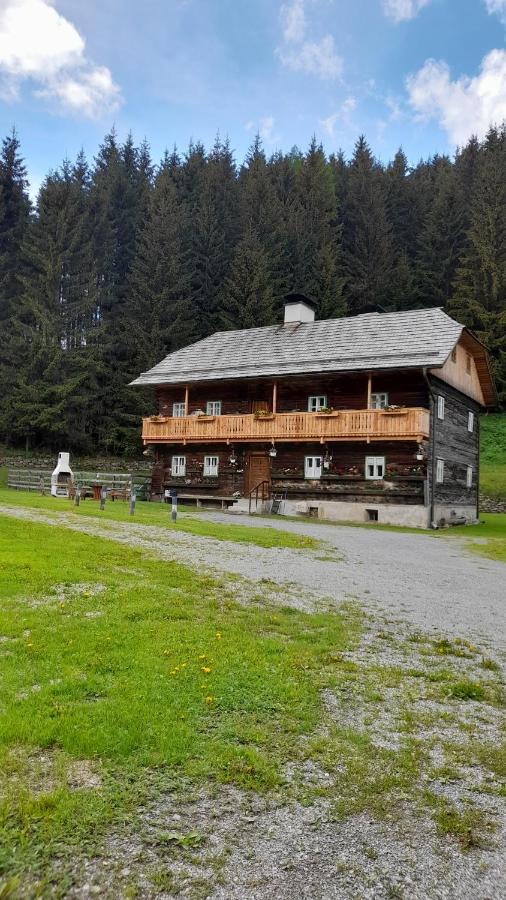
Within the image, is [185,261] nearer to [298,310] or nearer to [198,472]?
[298,310]

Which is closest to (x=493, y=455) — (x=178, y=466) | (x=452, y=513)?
(x=452, y=513)

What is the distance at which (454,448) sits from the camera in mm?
28578

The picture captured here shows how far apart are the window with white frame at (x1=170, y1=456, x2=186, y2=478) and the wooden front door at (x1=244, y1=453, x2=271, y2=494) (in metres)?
3.74

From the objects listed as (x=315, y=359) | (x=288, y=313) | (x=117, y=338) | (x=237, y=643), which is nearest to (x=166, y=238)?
(x=117, y=338)

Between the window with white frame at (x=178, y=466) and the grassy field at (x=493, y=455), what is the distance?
58.8 feet

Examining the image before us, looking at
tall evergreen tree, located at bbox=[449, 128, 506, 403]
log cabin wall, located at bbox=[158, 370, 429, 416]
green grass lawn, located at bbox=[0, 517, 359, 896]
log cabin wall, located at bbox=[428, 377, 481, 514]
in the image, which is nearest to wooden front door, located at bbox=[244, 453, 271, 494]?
log cabin wall, located at bbox=[158, 370, 429, 416]

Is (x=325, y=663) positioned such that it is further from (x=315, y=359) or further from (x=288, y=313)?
(x=288, y=313)

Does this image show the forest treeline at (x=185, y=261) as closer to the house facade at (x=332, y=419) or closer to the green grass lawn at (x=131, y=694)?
the house facade at (x=332, y=419)

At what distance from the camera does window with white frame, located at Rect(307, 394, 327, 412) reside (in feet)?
92.6

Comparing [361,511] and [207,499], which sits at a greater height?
[207,499]

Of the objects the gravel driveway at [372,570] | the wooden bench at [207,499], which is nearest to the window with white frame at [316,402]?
the wooden bench at [207,499]

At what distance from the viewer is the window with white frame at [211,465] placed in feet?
98.0

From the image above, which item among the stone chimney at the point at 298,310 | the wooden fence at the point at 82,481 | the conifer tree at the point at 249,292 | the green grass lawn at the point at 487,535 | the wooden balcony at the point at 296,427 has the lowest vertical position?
the green grass lawn at the point at 487,535

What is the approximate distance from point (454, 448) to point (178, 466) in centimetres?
1388
